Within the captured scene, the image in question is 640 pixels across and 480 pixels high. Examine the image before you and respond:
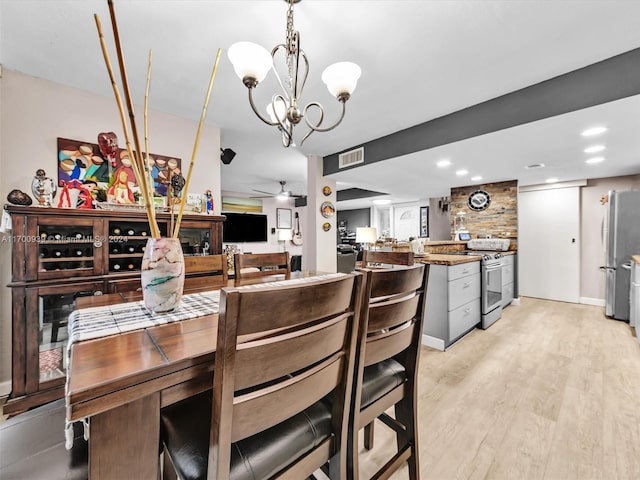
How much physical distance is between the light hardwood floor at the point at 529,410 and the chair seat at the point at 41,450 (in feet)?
3.90

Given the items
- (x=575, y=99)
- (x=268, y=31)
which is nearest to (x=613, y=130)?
(x=575, y=99)

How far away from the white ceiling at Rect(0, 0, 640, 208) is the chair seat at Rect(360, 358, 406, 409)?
1858 mm

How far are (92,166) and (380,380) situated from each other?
2774 mm

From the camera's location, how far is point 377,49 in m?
1.79

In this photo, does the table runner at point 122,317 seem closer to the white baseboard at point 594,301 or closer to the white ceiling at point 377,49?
the white ceiling at point 377,49

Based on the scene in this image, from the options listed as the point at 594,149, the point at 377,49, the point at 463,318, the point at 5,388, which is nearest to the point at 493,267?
the point at 463,318

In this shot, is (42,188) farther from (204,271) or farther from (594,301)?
(594,301)

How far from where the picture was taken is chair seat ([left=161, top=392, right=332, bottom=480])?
0.66 meters

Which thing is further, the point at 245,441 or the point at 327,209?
the point at 327,209

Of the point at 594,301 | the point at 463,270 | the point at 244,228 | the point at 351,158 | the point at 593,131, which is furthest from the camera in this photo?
the point at 244,228

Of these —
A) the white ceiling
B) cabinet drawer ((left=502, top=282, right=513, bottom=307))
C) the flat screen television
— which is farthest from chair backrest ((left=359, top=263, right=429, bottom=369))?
the flat screen television

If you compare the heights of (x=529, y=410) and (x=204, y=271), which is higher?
(x=204, y=271)

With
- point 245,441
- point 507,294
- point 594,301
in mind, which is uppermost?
point 245,441

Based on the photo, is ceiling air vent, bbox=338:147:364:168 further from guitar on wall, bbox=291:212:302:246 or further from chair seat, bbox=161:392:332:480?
guitar on wall, bbox=291:212:302:246
